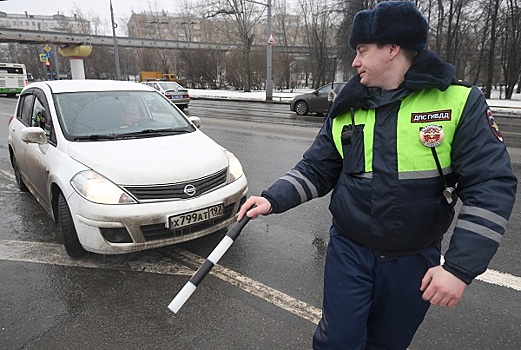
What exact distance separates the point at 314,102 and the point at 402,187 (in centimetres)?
1479

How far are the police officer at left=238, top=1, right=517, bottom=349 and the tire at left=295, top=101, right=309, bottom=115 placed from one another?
1471 centimetres

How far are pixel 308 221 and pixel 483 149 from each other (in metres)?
3.26

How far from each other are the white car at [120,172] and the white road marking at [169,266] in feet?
0.79

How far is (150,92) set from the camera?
5109mm

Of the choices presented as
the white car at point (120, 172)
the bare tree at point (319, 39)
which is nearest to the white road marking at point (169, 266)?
the white car at point (120, 172)

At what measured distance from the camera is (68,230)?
3.47 meters

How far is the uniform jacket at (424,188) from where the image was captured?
1.37m

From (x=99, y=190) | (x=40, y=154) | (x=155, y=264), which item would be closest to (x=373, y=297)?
(x=155, y=264)

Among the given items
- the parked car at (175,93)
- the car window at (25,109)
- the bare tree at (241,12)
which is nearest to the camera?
the car window at (25,109)

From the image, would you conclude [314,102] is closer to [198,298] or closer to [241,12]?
[198,298]

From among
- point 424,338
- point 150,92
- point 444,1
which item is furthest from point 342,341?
point 444,1

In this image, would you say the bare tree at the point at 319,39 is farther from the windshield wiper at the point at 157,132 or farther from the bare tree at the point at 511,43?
the windshield wiper at the point at 157,132

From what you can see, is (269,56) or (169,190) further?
(269,56)

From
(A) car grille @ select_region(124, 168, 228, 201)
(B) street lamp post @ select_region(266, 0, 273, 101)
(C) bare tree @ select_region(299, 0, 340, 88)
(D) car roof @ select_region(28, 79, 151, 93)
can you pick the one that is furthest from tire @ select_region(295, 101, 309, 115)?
(C) bare tree @ select_region(299, 0, 340, 88)
